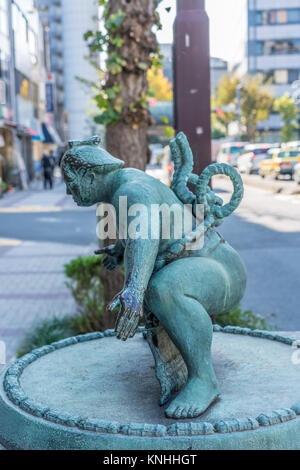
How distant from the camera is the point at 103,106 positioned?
539cm

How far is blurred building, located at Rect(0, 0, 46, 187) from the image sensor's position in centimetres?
2678

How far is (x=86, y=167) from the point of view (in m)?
2.59

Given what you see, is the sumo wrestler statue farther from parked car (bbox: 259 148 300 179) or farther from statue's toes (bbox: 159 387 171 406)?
parked car (bbox: 259 148 300 179)

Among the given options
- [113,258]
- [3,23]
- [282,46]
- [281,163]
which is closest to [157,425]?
[113,258]

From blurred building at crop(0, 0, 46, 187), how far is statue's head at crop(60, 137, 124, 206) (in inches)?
905

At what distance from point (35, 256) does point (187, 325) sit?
8.80m

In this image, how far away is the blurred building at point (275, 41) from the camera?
5419 cm

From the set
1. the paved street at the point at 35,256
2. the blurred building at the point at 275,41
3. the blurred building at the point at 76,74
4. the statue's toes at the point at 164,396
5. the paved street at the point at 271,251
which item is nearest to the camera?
the statue's toes at the point at 164,396

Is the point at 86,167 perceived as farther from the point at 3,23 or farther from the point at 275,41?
the point at 275,41

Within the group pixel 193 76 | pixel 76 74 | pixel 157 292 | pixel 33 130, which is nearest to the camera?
pixel 157 292

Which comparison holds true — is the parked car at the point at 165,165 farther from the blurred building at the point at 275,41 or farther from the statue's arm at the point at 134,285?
the blurred building at the point at 275,41

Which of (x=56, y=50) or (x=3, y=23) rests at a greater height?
(x=56, y=50)

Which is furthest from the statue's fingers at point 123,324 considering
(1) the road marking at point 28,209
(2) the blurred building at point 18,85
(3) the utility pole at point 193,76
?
(2) the blurred building at point 18,85

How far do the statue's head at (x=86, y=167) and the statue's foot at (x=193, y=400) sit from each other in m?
0.94
